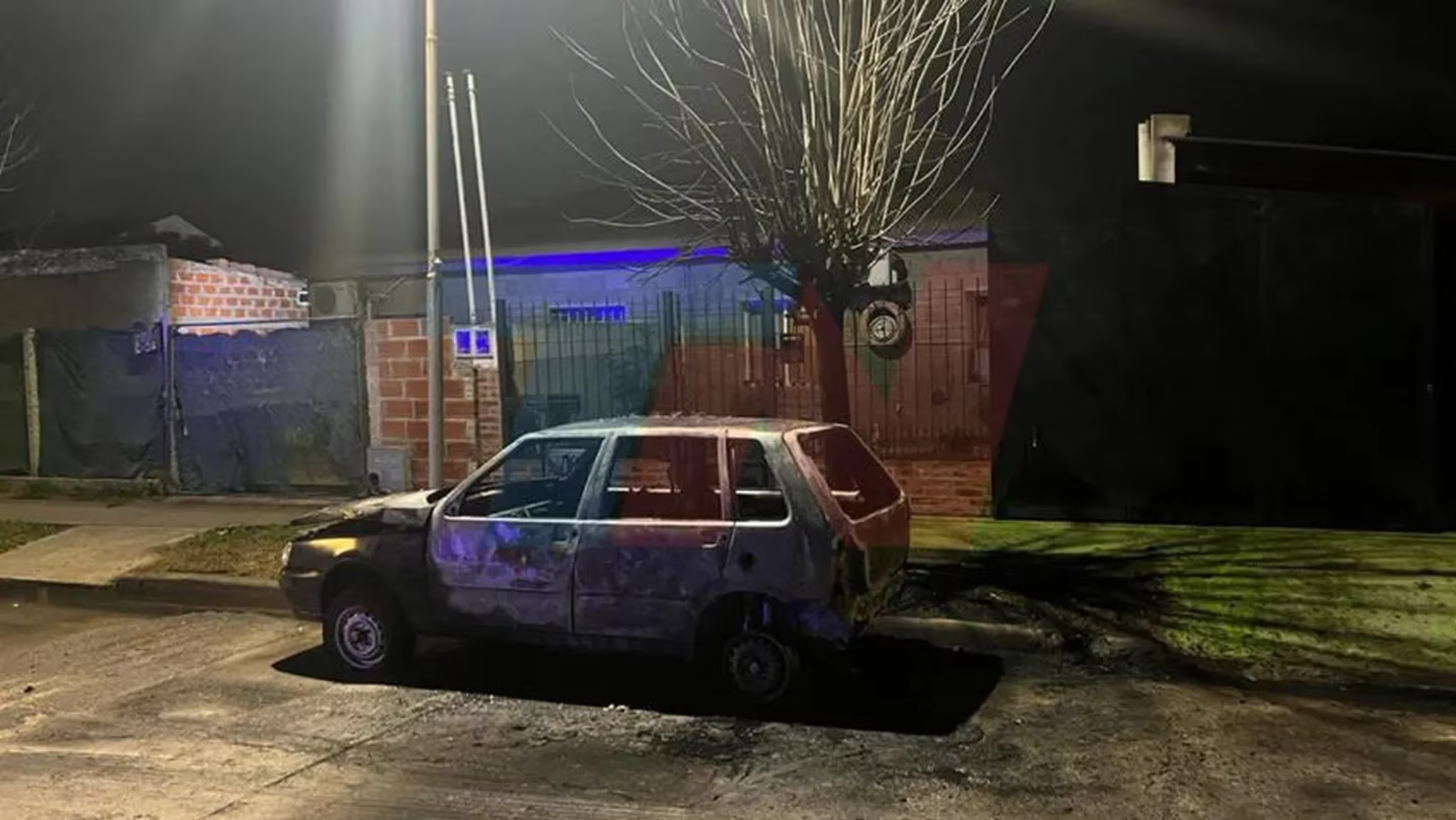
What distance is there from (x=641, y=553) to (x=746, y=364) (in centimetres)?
584

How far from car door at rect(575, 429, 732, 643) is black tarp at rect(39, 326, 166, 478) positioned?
31.4ft

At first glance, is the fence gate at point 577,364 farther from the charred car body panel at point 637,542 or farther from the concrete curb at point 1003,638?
the concrete curb at point 1003,638

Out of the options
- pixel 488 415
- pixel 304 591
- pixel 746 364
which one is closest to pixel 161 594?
pixel 304 591

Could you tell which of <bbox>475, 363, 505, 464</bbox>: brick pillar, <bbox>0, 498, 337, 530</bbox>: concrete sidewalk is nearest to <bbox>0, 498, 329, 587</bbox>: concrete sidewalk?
<bbox>0, 498, 337, 530</bbox>: concrete sidewalk

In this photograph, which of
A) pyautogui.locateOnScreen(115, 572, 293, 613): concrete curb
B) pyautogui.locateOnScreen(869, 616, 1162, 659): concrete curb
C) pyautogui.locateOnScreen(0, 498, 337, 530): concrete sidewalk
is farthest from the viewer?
pyautogui.locateOnScreen(0, 498, 337, 530): concrete sidewalk

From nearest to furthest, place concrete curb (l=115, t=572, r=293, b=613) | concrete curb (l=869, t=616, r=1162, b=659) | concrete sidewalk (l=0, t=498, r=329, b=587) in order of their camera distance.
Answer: concrete curb (l=869, t=616, r=1162, b=659)
concrete curb (l=115, t=572, r=293, b=613)
concrete sidewalk (l=0, t=498, r=329, b=587)

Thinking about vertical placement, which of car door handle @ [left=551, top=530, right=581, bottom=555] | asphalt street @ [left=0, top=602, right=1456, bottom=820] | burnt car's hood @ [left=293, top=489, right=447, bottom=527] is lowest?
asphalt street @ [left=0, top=602, right=1456, bottom=820]

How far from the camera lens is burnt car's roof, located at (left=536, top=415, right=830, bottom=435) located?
20.1 feet

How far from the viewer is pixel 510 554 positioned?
627cm

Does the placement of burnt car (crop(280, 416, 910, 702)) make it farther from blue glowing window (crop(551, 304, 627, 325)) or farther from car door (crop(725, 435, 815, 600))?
blue glowing window (crop(551, 304, 627, 325))

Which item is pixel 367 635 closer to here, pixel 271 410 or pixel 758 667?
pixel 758 667

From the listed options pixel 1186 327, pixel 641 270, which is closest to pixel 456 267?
pixel 641 270

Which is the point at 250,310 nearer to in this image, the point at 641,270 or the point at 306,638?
the point at 641,270

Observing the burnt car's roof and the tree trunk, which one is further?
the tree trunk
